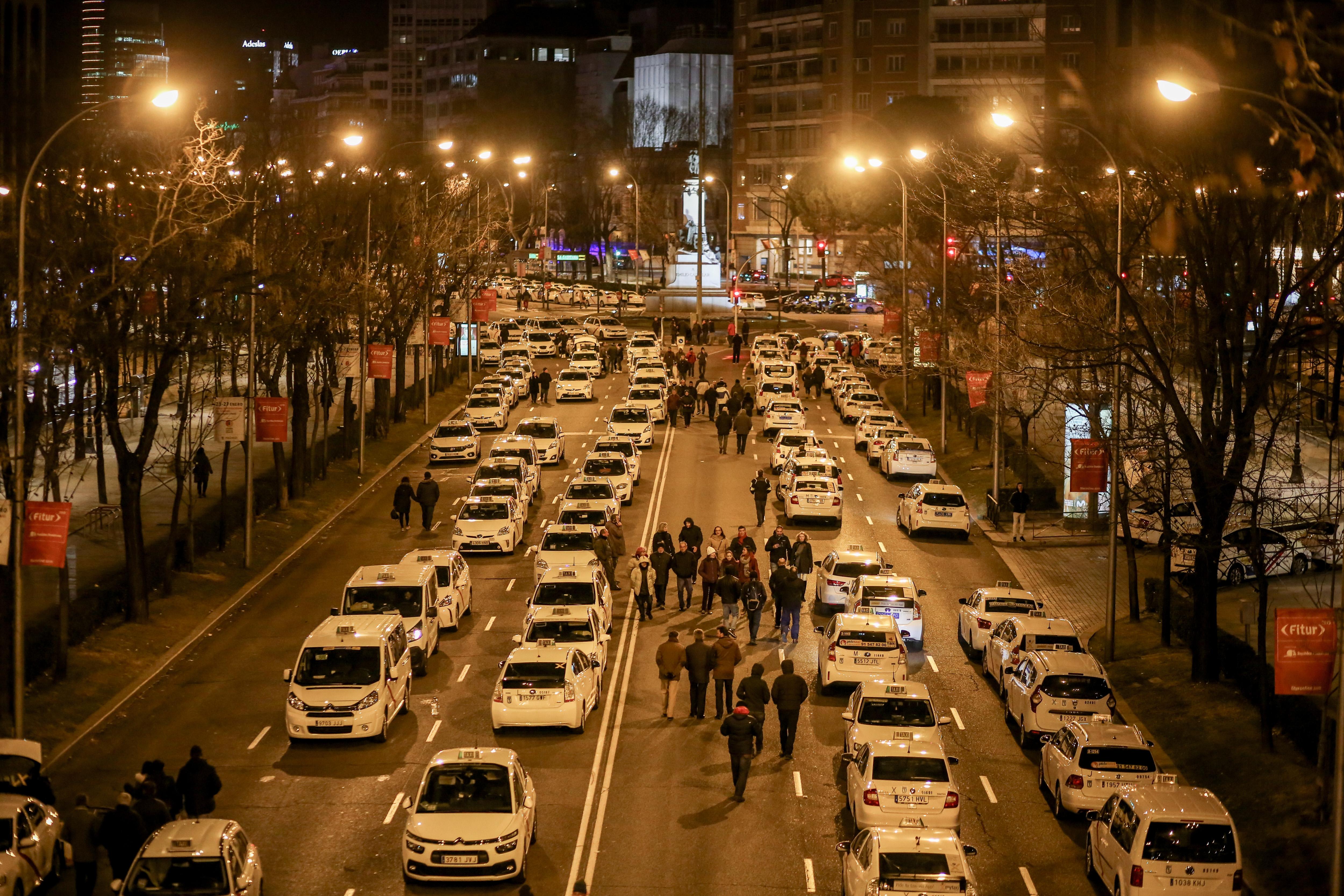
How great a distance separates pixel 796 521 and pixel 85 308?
2071cm

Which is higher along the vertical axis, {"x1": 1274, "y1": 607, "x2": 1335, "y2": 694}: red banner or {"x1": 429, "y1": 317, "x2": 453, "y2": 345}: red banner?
{"x1": 429, "y1": 317, "x2": 453, "y2": 345}: red banner

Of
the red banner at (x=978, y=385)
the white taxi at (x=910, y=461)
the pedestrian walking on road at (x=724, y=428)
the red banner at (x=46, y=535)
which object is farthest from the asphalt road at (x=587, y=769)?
the pedestrian walking on road at (x=724, y=428)

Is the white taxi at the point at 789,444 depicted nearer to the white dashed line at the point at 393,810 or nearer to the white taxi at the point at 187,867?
the white dashed line at the point at 393,810

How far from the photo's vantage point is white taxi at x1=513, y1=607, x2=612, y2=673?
1054 inches

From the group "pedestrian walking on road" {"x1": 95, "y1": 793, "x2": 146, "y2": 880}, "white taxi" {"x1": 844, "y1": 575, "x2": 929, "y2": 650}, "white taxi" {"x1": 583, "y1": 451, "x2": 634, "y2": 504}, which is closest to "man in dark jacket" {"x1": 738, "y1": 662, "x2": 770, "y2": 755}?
"white taxi" {"x1": 844, "y1": 575, "x2": 929, "y2": 650}

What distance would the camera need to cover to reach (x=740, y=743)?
21.8 meters

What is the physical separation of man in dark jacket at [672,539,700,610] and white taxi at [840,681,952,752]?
9789mm

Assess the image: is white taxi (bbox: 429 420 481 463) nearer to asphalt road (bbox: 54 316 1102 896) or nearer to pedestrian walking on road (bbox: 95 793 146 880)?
asphalt road (bbox: 54 316 1102 896)

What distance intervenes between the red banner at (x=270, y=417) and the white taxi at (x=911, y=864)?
73.9 feet

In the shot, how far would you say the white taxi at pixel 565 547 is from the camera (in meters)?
34.2

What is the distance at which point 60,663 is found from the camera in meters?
A: 27.3

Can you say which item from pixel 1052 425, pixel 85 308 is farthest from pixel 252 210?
pixel 1052 425

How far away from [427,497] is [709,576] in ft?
35.1

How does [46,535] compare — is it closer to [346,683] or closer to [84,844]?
[346,683]
